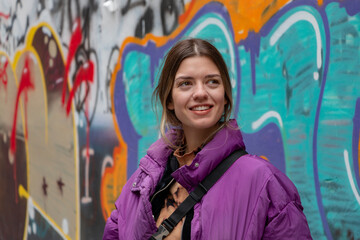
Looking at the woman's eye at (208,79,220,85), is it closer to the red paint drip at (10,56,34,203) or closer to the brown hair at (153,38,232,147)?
the brown hair at (153,38,232,147)

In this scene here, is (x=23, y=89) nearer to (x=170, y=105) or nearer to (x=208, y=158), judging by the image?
(x=170, y=105)

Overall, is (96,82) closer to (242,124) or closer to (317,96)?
(242,124)

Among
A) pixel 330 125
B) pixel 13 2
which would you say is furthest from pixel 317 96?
pixel 13 2

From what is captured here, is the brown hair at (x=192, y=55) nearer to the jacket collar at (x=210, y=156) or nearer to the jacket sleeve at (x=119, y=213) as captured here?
the jacket collar at (x=210, y=156)

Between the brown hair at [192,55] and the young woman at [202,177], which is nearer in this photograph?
the young woman at [202,177]

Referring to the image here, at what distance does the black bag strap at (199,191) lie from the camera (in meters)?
1.74

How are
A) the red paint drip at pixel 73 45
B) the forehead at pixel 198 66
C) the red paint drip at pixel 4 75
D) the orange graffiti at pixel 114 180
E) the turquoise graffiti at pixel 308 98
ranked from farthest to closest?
1. the red paint drip at pixel 4 75
2. the red paint drip at pixel 73 45
3. the orange graffiti at pixel 114 180
4. the turquoise graffiti at pixel 308 98
5. the forehead at pixel 198 66

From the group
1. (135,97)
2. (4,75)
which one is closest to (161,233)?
(135,97)

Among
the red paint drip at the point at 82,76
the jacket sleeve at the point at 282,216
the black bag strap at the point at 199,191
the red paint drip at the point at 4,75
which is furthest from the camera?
the red paint drip at the point at 4,75

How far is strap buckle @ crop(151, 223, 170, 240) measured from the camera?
70.3 inches

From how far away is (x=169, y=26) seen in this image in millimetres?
3340

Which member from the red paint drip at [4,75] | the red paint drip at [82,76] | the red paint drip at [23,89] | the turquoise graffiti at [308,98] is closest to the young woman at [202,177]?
the turquoise graffiti at [308,98]

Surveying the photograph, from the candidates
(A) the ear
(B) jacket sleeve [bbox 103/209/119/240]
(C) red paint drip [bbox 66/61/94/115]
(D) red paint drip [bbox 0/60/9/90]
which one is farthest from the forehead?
(D) red paint drip [bbox 0/60/9/90]

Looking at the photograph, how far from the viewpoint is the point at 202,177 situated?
175cm
